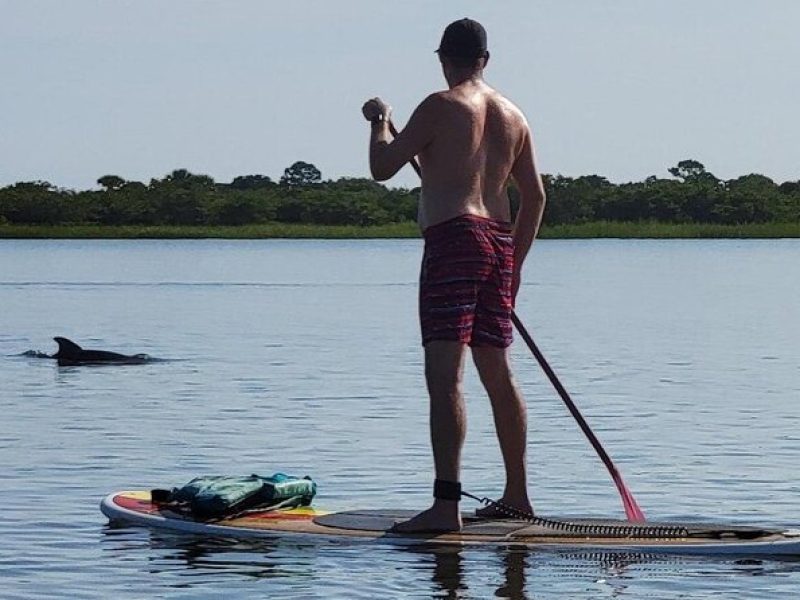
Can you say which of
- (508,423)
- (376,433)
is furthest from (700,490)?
(376,433)

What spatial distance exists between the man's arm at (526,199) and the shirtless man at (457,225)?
0.10 metres

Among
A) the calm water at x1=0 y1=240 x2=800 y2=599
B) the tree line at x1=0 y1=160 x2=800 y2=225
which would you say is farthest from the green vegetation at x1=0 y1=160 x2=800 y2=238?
the calm water at x1=0 y1=240 x2=800 y2=599

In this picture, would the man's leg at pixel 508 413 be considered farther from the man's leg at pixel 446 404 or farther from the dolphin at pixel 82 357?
the dolphin at pixel 82 357

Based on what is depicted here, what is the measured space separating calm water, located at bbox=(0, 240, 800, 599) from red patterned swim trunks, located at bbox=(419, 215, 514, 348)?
1172 millimetres

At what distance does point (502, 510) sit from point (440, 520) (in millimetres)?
555

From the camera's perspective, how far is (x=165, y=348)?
3117 centimetres

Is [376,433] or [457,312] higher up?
[457,312]

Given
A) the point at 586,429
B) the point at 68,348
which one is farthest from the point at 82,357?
the point at 586,429

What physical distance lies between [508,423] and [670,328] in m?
25.1

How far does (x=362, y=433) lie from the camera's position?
17.8 m

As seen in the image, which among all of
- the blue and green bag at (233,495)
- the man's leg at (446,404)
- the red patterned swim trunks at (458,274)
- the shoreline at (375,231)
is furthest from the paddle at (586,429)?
the shoreline at (375,231)

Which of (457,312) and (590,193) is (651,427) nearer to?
(457,312)

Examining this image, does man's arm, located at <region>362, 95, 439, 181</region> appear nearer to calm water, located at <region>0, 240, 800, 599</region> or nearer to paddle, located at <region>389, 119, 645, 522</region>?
paddle, located at <region>389, 119, 645, 522</region>

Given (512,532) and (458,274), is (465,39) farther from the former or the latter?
(512,532)
